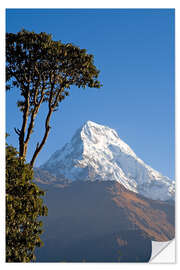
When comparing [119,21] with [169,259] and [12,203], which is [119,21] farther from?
[169,259]

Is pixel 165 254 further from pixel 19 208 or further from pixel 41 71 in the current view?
pixel 41 71

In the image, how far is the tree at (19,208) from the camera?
8609 mm

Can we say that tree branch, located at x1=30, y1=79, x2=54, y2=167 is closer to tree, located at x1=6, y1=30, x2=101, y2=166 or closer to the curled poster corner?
tree, located at x1=6, y1=30, x2=101, y2=166

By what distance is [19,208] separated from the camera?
8.63 meters

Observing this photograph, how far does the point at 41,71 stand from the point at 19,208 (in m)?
5.47

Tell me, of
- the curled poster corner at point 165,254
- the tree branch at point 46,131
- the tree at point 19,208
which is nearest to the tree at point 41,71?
the tree branch at point 46,131

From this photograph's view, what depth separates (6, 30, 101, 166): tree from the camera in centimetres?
1155

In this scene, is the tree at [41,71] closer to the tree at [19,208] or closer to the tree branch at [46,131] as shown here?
the tree branch at [46,131]

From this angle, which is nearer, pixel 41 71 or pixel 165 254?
pixel 165 254

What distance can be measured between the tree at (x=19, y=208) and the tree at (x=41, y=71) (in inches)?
93.3

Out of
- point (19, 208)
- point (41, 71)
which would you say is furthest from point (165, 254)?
point (41, 71)
